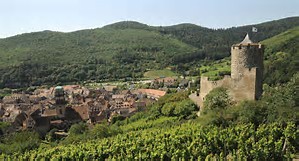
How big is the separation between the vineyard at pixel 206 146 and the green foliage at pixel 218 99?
2.94m

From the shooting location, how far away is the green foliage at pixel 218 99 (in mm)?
32844

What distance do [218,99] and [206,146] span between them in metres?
7.46

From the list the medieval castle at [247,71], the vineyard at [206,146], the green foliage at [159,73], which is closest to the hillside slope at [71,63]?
the green foliage at [159,73]

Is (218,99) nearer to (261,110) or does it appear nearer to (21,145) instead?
(261,110)

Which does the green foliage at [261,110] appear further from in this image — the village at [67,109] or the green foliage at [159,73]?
the green foliage at [159,73]

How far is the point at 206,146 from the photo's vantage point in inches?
1044

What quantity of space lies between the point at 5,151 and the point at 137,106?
4084cm

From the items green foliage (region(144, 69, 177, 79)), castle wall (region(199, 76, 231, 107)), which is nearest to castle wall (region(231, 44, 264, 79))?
castle wall (region(199, 76, 231, 107))

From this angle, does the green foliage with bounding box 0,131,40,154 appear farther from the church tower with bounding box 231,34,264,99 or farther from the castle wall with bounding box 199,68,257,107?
the church tower with bounding box 231,34,264,99

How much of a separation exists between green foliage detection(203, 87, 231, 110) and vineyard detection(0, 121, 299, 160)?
294 centimetres

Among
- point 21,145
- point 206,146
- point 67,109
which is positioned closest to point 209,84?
point 206,146

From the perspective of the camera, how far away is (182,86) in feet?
353

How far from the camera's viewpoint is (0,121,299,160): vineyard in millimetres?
24359

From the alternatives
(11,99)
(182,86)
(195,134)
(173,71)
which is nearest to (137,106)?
(182,86)
